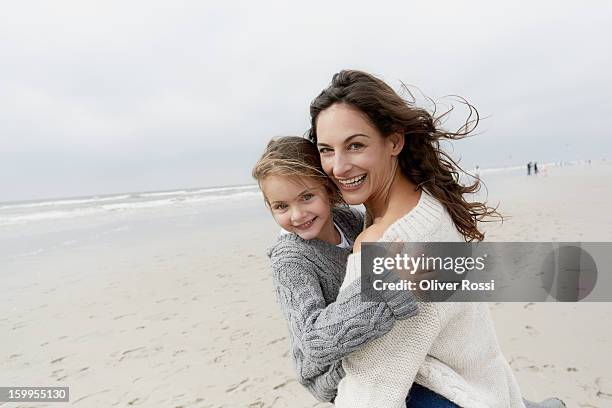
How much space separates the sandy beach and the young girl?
2.57m

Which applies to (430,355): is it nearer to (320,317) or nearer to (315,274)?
(320,317)

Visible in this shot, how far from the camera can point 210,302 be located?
23.9ft

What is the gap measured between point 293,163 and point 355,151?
0.45 meters

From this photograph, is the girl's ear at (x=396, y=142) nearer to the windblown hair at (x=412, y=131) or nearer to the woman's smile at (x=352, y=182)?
the windblown hair at (x=412, y=131)

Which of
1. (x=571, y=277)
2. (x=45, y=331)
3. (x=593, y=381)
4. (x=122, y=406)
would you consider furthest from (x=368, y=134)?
(x=45, y=331)

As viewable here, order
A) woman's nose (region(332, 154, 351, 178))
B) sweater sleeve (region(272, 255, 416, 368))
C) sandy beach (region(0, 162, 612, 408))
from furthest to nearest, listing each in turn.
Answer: sandy beach (region(0, 162, 612, 408))
woman's nose (region(332, 154, 351, 178))
sweater sleeve (region(272, 255, 416, 368))

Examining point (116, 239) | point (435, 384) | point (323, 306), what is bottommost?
point (435, 384)

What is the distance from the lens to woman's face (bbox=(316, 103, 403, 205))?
70.7 inches

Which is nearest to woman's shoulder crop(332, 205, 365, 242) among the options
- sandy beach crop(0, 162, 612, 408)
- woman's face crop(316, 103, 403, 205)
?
woman's face crop(316, 103, 403, 205)

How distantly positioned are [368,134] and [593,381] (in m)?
3.69

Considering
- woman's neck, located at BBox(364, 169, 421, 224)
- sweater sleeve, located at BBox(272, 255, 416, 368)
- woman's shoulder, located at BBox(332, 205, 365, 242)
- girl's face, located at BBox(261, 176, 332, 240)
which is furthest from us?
woman's shoulder, located at BBox(332, 205, 365, 242)

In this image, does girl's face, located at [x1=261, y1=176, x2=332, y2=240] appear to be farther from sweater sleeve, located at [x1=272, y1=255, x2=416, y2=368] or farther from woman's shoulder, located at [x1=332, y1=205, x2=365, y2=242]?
sweater sleeve, located at [x1=272, y1=255, x2=416, y2=368]

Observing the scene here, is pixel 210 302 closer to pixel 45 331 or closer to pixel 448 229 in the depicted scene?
pixel 45 331

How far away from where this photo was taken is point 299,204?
7.08 ft
